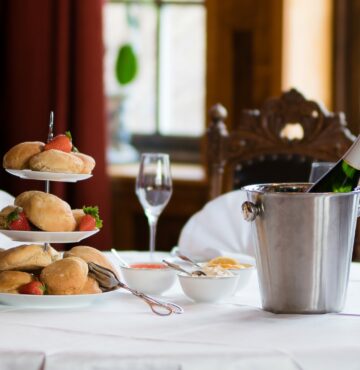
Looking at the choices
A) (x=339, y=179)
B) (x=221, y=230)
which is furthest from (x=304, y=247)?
(x=221, y=230)

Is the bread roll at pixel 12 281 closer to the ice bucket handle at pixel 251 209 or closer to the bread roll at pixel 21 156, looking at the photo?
the bread roll at pixel 21 156

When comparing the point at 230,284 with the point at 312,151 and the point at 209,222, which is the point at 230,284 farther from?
the point at 312,151

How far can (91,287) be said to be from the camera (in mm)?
1199

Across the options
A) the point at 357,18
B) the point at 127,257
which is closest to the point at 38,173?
the point at 127,257

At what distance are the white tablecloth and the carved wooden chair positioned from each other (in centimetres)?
107

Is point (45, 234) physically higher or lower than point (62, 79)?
lower

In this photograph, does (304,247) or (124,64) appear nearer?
(304,247)

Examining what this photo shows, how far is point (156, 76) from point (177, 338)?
2.55 meters

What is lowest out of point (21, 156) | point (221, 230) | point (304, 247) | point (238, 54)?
point (221, 230)

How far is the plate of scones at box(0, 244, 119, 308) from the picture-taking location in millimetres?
1156

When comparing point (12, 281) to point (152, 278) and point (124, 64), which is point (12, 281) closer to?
point (152, 278)

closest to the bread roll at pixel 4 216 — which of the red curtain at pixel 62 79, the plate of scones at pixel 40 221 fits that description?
the plate of scones at pixel 40 221

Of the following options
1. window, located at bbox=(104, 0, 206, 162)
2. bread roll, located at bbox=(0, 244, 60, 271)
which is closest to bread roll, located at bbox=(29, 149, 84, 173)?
bread roll, located at bbox=(0, 244, 60, 271)

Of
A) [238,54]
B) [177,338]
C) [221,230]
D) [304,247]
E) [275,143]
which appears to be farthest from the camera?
[238,54]
